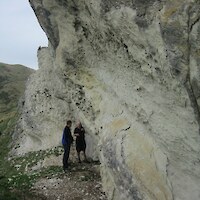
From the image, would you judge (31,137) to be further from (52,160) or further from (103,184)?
(103,184)

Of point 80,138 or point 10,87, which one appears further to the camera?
point 10,87

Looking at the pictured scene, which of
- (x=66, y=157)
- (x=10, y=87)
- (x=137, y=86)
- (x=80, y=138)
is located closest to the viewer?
(x=137, y=86)

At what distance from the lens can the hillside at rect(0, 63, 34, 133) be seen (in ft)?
309

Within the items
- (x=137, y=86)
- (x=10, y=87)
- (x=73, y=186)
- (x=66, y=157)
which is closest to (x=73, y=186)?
(x=73, y=186)

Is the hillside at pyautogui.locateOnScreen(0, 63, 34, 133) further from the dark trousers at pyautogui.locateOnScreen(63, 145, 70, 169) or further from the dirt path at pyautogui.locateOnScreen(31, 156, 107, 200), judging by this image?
the dirt path at pyautogui.locateOnScreen(31, 156, 107, 200)

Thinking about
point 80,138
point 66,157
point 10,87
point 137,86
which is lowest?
point 66,157

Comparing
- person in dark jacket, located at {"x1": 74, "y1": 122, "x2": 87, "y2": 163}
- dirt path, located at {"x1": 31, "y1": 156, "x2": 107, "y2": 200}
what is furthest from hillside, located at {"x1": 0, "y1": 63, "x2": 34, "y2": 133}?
dirt path, located at {"x1": 31, "y1": 156, "x2": 107, "y2": 200}

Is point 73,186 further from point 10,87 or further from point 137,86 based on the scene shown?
point 10,87

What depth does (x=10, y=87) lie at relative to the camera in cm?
11438

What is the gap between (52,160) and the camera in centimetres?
2659

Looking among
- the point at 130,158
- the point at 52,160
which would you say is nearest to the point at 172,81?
the point at 130,158

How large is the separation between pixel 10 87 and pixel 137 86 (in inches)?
3915

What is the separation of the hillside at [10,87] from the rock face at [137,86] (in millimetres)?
40714

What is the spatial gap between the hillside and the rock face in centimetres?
4071
